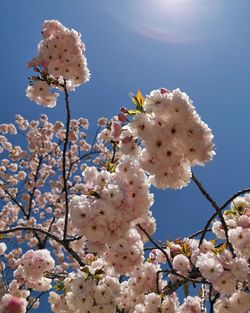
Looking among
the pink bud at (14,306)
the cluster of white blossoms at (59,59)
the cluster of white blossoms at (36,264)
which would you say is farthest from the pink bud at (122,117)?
the pink bud at (14,306)

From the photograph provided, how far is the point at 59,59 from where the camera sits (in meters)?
4.86

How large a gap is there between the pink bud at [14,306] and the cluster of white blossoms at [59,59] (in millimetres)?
2959

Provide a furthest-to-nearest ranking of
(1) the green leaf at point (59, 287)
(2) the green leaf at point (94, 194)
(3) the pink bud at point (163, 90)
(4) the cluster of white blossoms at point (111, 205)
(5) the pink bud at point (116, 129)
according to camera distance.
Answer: (1) the green leaf at point (59, 287), (5) the pink bud at point (116, 129), (3) the pink bud at point (163, 90), (2) the green leaf at point (94, 194), (4) the cluster of white blossoms at point (111, 205)

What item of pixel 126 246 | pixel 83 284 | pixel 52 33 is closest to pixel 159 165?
pixel 126 246

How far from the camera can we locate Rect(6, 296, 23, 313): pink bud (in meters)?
4.97

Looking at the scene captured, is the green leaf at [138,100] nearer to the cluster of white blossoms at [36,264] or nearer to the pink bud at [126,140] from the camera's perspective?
the pink bud at [126,140]

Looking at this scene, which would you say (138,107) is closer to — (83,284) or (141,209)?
(141,209)

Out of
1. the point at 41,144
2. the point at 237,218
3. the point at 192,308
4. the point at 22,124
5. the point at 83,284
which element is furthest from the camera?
the point at 22,124

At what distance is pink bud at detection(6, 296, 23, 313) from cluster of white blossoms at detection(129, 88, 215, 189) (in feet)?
10.4

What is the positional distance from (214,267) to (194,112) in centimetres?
149

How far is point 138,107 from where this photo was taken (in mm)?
3254

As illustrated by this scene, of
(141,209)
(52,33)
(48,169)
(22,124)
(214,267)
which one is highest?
(22,124)

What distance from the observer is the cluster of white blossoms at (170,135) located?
296 cm

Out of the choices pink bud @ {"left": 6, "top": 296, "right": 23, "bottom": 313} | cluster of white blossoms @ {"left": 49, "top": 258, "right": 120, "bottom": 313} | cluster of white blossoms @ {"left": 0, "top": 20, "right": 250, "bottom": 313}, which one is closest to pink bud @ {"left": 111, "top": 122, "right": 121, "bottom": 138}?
cluster of white blossoms @ {"left": 0, "top": 20, "right": 250, "bottom": 313}
